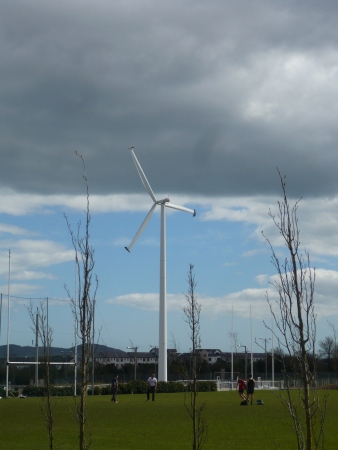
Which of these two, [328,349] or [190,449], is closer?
A: [190,449]

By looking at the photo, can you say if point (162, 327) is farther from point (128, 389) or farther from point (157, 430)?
point (157, 430)

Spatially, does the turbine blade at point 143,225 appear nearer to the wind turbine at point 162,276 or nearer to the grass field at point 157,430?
the wind turbine at point 162,276

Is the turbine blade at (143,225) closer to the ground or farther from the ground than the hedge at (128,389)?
farther from the ground

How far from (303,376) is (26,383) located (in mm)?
60170

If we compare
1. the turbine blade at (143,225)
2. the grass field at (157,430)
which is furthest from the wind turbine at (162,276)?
the grass field at (157,430)

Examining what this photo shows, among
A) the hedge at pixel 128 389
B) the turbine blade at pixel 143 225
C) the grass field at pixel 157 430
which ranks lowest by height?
the hedge at pixel 128 389

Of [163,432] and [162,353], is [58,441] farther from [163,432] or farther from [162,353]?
[162,353]

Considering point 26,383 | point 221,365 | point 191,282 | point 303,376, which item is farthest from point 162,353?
point 221,365

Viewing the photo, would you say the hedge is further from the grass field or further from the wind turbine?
the grass field

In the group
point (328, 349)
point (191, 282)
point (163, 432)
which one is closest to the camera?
point (191, 282)

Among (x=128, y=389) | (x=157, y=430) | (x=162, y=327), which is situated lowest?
(x=128, y=389)

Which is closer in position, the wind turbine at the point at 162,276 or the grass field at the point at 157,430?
the grass field at the point at 157,430

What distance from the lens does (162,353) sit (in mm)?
65062

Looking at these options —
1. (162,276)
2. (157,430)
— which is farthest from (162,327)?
(157,430)
